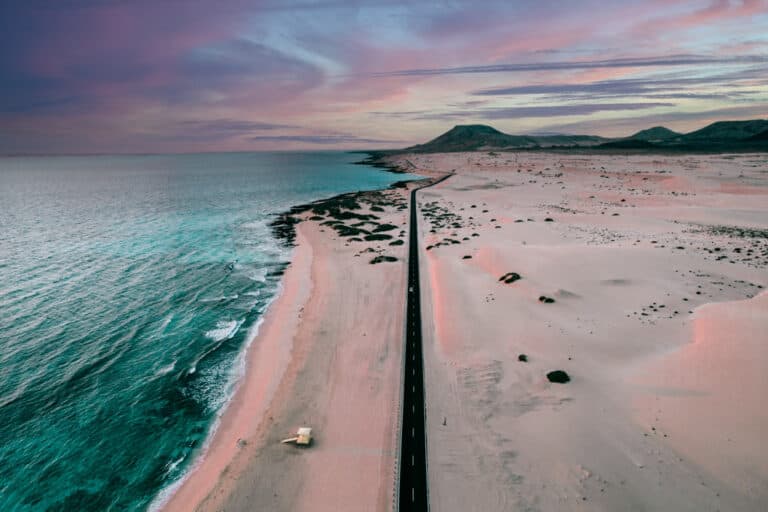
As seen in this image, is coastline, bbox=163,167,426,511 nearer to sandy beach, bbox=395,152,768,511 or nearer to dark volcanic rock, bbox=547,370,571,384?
sandy beach, bbox=395,152,768,511

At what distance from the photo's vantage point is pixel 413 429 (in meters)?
24.1

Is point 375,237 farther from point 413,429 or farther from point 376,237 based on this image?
point 413,429

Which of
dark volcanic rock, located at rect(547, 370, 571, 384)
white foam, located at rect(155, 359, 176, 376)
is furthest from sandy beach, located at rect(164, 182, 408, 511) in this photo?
dark volcanic rock, located at rect(547, 370, 571, 384)

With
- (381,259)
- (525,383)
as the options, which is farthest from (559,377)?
(381,259)

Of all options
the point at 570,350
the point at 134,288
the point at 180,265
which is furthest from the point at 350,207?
the point at 570,350

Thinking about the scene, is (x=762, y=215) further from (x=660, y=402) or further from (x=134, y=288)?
(x=134, y=288)

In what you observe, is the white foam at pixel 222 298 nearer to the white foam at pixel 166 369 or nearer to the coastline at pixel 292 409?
the coastline at pixel 292 409

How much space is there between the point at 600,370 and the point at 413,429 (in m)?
14.4

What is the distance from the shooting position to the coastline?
67.3 ft

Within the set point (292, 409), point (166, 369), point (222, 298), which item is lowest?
point (166, 369)

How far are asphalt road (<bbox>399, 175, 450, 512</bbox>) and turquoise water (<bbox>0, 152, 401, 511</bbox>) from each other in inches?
518

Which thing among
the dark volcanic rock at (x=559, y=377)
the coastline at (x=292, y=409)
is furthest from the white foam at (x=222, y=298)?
the dark volcanic rock at (x=559, y=377)

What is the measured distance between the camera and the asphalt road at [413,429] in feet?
64.6

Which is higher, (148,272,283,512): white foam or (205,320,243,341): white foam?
(205,320,243,341): white foam
